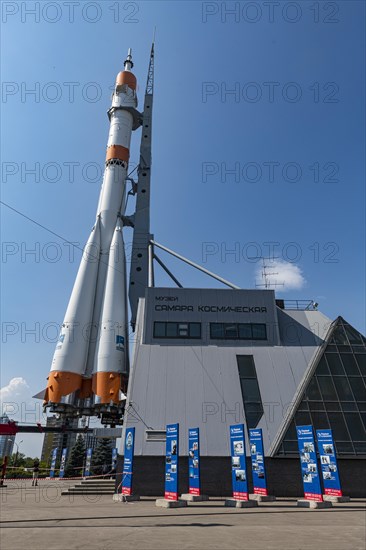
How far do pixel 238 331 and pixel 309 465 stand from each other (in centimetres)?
1481

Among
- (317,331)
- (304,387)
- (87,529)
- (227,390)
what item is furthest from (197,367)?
(87,529)

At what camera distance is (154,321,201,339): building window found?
96.7 feet

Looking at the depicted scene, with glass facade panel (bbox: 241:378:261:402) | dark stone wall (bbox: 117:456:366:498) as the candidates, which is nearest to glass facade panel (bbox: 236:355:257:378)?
glass facade panel (bbox: 241:378:261:402)

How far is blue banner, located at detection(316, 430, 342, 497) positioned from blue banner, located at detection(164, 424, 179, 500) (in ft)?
21.4

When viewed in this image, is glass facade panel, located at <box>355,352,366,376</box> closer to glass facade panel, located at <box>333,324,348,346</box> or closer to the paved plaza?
glass facade panel, located at <box>333,324,348,346</box>

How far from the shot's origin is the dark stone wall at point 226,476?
19375 mm

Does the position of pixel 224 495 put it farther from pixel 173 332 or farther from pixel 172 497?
pixel 173 332

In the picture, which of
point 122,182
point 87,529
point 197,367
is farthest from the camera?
point 122,182

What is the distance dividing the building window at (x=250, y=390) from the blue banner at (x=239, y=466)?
5206 millimetres

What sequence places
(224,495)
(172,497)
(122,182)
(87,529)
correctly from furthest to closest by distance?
(122,182) → (224,495) → (172,497) → (87,529)

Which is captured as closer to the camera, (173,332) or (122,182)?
(173,332)

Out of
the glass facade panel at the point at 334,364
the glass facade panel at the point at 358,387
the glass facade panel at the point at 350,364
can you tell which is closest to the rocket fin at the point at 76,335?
the glass facade panel at the point at 334,364

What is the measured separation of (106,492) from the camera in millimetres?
22828

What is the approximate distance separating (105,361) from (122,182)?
20044 millimetres
